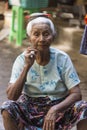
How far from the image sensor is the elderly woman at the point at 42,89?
2814 millimetres

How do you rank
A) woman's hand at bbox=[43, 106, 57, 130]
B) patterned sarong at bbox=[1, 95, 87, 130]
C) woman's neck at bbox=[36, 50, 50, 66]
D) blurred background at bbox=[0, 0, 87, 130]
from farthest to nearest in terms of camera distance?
blurred background at bbox=[0, 0, 87, 130] < woman's neck at bbox=[36, 50, 50, 66] < patterned sarong at bbox=[1, 95, 87, 130] < woman's hand at bbox=[43, 106, 57, 130]

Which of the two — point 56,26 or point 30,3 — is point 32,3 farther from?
point 56,26

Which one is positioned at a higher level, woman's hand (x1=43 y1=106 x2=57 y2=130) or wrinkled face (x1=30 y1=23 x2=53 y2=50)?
wrinkled face (x1=30 y1=23 x2=53 y2=50)

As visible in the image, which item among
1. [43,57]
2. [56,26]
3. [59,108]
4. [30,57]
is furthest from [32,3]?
[59,108]

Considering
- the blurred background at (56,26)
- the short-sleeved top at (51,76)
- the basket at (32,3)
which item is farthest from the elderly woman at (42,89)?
the basket at (32,3)

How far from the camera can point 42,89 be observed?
117 inches

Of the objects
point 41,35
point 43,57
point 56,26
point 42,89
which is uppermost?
point 41,35

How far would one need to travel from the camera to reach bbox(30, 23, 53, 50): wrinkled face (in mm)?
2859

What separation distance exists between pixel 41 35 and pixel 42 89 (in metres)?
0.42

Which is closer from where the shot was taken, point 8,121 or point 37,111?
point 8,121

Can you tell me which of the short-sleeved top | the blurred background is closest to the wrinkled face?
the short-sleeved top

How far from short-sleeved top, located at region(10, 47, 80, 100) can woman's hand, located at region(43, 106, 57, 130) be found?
205 mm

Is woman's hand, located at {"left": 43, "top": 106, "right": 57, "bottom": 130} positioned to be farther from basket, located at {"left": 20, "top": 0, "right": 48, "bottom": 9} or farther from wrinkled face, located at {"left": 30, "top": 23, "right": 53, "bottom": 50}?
basket, located at {"left": 20, "top": 0, "right": 48, "bottom": 9}

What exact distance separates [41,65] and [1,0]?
23.2 ft
